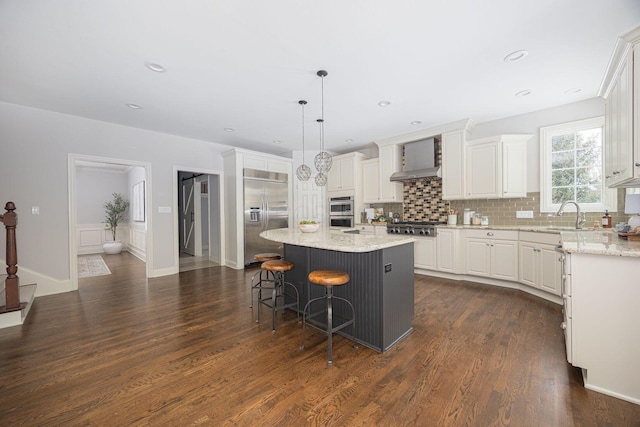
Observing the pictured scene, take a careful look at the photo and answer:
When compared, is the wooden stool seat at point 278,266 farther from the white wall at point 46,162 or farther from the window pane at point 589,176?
the window pane at point 589,176

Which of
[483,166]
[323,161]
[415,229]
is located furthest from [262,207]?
[483,166]

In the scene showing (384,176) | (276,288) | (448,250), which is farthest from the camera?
(384,176)

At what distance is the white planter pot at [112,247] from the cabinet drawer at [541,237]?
9.16 metres

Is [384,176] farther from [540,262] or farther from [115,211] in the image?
[115,211]

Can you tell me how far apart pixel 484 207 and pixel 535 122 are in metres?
1.43

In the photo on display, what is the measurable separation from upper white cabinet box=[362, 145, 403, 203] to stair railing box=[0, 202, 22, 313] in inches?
207

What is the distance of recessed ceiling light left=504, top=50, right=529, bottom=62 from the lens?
2.54 metres

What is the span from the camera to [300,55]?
2582mm

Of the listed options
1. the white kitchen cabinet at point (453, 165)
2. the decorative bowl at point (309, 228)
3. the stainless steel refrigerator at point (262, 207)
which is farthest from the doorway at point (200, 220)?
the white kitchen cabinet at point (453, 165)

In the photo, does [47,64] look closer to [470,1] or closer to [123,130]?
[123,130]

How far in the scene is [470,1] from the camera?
1.93 meters

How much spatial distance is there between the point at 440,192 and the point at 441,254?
1189 millimetres

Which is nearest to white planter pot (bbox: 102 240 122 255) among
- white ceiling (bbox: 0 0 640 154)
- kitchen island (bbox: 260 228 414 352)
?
white ceiling (bbox: 0 0 640 154)

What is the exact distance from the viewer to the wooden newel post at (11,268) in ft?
9.30
